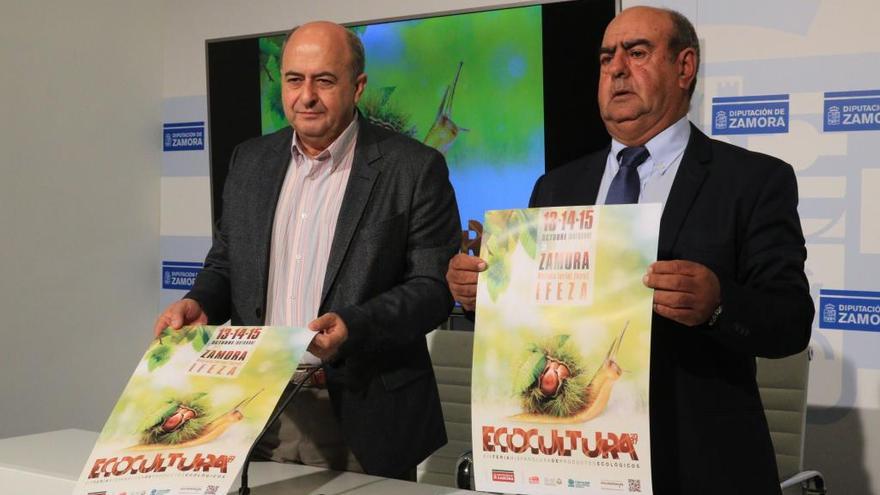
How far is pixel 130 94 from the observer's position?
4.98 metres

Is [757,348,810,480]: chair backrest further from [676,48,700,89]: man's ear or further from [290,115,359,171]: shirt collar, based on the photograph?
[290,115,359,171]: shirt collar

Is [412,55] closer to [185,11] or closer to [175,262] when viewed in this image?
[185,11]

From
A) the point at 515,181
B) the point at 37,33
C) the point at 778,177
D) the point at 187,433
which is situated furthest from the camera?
the point at 37,33

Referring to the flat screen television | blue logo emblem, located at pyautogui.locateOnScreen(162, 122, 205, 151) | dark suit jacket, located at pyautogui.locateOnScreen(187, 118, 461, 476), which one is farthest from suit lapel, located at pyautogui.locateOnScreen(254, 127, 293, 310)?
blue logo emblem, located at pyautogui.locateOnScreen(162, 122, 205, 151)

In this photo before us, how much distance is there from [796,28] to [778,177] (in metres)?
2.08

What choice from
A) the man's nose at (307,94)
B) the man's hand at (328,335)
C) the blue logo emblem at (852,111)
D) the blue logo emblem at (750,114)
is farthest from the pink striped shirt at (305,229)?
the blue logo emblem at (852,111)

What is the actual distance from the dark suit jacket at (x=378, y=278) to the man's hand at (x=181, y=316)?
100mm

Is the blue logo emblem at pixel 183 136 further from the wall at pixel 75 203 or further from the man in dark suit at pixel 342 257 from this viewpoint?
the man in dark suit at pixel 342 257

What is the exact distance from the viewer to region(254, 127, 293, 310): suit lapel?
2.17m

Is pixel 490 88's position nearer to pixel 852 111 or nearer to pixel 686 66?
pixel 852 111

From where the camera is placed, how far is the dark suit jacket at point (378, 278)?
203cm

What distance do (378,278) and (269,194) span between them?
35 cm

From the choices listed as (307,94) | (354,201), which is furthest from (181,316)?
(307,94)

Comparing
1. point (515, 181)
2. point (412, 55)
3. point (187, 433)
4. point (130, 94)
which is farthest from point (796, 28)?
point (130, 94)
